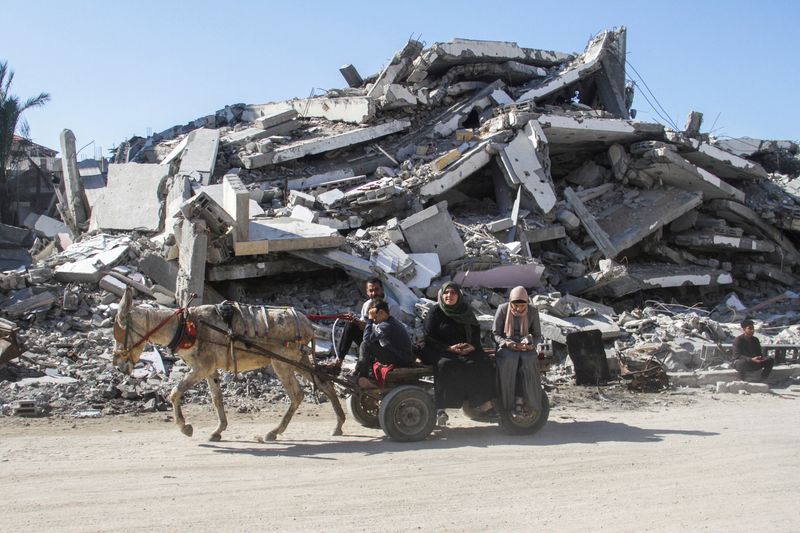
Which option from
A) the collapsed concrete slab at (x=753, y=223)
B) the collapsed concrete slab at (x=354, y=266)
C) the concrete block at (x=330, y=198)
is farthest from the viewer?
the collapsed concrete slab at (x=753, y=223)

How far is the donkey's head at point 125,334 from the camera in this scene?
288 inches

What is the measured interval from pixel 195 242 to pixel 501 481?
22.4ft

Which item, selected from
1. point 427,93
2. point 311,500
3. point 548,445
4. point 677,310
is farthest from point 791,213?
point 311,500

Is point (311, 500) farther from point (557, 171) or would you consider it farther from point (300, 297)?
point (557, 171)

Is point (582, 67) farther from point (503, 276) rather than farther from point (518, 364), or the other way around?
point (518, 364)

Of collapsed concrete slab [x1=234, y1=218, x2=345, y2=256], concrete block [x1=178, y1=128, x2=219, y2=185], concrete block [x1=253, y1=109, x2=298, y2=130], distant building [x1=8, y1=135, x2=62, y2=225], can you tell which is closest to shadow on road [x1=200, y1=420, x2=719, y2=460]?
collapsed concrete slab [x1=234, y1=218, x2=345, y2=256]

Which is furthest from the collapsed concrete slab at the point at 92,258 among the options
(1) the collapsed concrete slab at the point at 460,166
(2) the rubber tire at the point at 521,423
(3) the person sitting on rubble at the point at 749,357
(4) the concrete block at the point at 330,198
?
(3) the person sitting on rubble at the point at 749,357

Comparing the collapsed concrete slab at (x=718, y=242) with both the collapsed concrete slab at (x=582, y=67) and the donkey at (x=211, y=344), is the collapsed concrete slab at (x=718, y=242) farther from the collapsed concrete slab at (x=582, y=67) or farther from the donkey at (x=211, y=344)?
the donkey at (x=211, y=344)

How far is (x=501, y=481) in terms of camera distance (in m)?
6.18

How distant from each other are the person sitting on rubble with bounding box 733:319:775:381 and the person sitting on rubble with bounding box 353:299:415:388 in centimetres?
585

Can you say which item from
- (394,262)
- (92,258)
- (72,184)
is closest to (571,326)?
(394,262)

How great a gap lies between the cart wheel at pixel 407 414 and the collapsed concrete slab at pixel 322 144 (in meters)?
10.2

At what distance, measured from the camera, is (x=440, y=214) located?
554 inches

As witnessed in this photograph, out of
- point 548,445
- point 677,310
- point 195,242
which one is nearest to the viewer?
point 548,445
